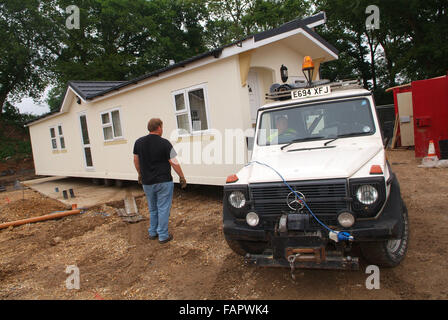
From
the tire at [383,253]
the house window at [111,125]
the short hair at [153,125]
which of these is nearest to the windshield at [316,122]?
the tire at [383,253]

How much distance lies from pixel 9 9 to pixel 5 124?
28.8 feet

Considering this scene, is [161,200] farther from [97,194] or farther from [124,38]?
[124,38]

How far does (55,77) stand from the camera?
95.3 feet

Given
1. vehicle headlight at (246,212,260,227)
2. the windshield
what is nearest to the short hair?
the windshield

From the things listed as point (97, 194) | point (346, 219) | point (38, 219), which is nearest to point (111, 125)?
point (97, 194)

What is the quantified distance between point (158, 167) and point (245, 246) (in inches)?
81.3

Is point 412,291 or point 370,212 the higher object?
point 370,212

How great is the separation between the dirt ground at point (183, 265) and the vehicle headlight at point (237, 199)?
0.96m

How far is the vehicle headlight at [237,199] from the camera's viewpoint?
3.64 metres

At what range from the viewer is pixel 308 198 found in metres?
3.35

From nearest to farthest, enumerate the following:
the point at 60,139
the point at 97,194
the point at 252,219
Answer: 1. the point at 252,219
2. the point at 97,194
3. the point at 60,139

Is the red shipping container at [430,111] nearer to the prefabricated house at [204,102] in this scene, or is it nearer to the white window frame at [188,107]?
the prefabricated house at [204,102]
